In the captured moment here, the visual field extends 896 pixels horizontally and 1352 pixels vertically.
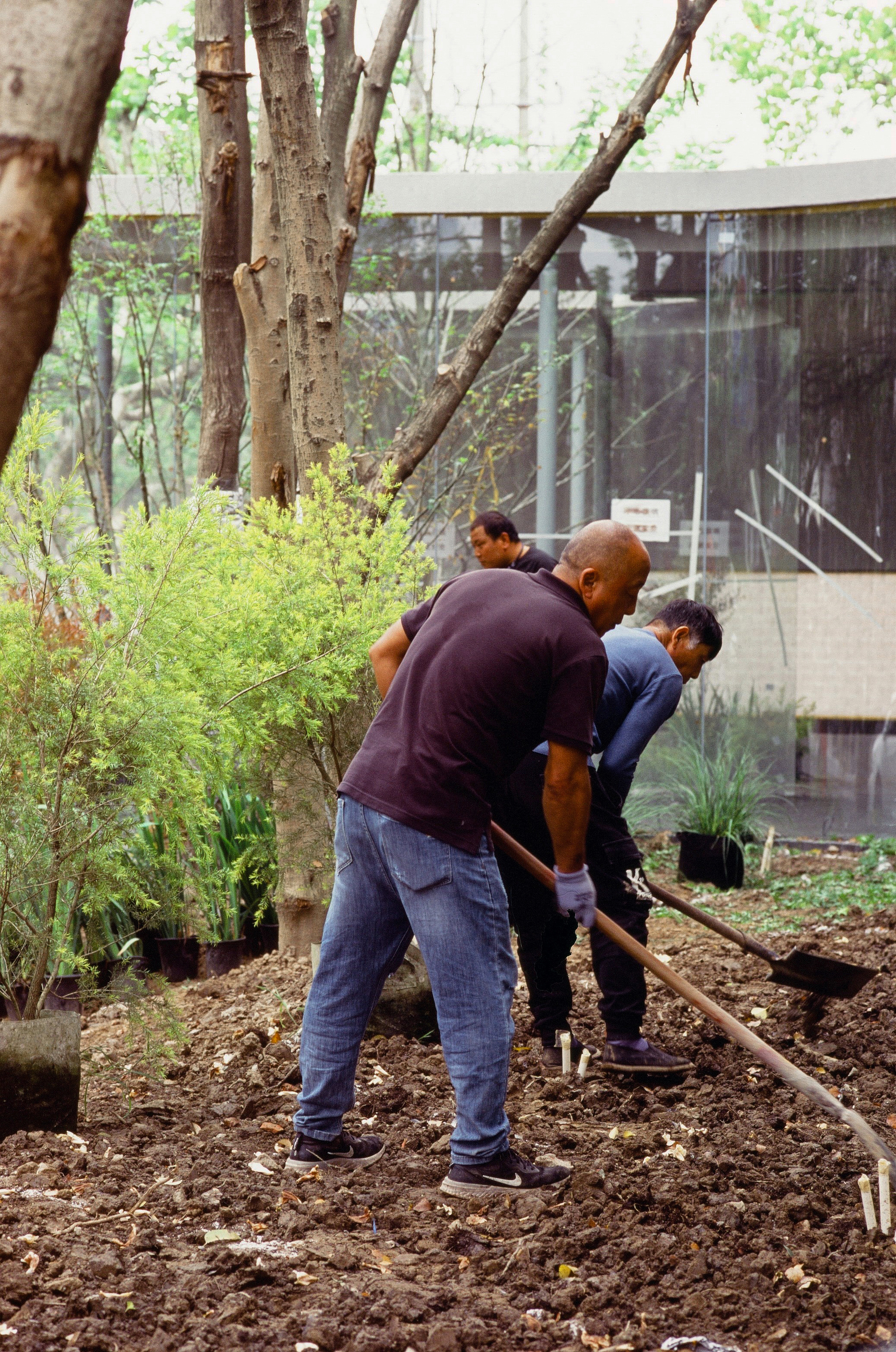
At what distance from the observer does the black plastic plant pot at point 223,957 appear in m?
6.18

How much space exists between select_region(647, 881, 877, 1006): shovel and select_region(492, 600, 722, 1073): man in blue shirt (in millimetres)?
220

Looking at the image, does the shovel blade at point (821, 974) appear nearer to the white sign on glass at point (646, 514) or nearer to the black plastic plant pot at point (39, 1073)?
the black plastic plant pot at point (39, 1073)

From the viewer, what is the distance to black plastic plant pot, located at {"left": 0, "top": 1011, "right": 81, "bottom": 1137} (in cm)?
351

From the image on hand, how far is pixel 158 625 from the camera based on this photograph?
369 centimetres

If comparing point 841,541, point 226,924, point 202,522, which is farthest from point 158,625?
point 841,541

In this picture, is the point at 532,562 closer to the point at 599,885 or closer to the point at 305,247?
the point at 305,247

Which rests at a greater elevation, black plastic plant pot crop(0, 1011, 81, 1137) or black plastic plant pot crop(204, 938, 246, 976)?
black plastic plant pot crop(0, 1011, 81, 1137)

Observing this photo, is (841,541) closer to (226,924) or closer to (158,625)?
(226,924)

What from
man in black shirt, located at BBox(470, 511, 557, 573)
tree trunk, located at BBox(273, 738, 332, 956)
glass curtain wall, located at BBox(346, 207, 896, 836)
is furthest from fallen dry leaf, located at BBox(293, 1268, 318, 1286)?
glass curtain wall, located at BBox(346, 207, 896, 836)

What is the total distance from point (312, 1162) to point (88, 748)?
1300 mm

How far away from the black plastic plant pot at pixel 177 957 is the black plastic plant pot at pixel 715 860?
375 centimetres

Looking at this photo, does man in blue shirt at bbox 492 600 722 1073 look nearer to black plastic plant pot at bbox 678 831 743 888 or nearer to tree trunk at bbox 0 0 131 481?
tree trunk at bbox 0 0 131 481

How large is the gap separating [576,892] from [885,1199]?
1.03 metres

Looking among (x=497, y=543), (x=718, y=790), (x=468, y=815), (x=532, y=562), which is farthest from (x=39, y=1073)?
(x=718, y=790)
